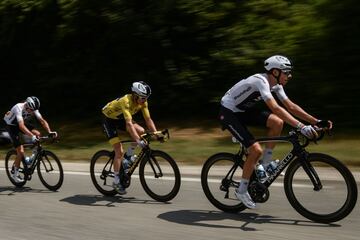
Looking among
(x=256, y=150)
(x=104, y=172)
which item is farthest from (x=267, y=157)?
(x=104, y=172)

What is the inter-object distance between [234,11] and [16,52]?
10874 millimetres

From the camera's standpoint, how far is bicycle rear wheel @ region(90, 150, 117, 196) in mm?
8766

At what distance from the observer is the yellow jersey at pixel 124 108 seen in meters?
8.19

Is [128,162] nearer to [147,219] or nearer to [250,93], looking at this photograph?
[147,219]

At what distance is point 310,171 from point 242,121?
120 centimetres

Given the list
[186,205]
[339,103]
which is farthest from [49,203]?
[339,103]

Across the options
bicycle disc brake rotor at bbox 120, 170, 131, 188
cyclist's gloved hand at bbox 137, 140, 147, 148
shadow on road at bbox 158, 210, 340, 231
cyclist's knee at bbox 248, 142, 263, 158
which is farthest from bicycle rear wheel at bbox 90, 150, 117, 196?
cyclist's knee at bbox 248, 142, 263, 158

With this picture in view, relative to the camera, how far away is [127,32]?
57.2 ft

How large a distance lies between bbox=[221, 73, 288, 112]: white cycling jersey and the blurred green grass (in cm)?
384

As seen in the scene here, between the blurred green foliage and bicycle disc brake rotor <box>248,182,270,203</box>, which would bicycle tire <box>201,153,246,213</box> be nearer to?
bicycle disc brake rotor <box>248,182,270,203</box>

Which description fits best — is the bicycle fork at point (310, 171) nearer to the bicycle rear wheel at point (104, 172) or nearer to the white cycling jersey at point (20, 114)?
the bicycle rear wheel at point (104, 172)

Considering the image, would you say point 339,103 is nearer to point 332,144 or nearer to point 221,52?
point 332,144

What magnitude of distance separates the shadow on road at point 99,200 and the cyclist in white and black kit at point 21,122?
1698 millimetres

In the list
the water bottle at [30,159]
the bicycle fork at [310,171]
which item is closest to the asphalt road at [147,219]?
the bicycle fork at [310,171]
